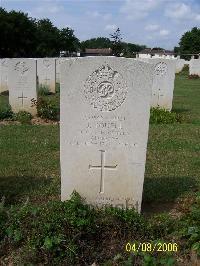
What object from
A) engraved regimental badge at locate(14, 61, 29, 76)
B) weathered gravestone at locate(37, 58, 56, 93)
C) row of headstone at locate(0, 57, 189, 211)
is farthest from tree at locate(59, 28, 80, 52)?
row of headstone at locate(0, 57, 189, 211)

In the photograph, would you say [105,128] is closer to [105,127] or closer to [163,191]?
[105,127]

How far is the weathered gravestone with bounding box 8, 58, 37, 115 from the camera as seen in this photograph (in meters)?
12.1

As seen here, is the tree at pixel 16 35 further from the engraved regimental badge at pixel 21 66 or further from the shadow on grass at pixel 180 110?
the engraved regimental badge at pixel 21 66

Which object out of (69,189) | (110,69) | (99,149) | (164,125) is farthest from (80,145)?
(164,125)

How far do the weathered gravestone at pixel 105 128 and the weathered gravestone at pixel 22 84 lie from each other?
7.51m

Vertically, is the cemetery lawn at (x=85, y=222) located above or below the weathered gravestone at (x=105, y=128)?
below

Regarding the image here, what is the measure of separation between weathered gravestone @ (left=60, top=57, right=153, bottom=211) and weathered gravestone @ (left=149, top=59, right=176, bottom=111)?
8.39 metres

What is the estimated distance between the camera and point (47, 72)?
19.5 meters

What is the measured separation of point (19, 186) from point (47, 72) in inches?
540

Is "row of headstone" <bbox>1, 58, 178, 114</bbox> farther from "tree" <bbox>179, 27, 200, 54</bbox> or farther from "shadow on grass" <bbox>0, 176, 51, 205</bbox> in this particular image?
"tree" <bbox>179, 27, 200, 54</bbox>

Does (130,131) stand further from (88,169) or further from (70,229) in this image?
(70,229)

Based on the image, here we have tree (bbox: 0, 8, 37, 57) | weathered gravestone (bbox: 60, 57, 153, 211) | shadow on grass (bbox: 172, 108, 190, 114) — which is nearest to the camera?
weathered gravestone (bbox: 60, 57, 153, 211)

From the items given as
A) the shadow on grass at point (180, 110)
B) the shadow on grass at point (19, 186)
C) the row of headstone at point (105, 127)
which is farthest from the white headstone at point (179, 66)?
the row of headstone at point (105, 127)

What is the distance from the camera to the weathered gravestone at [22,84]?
12.1 m
